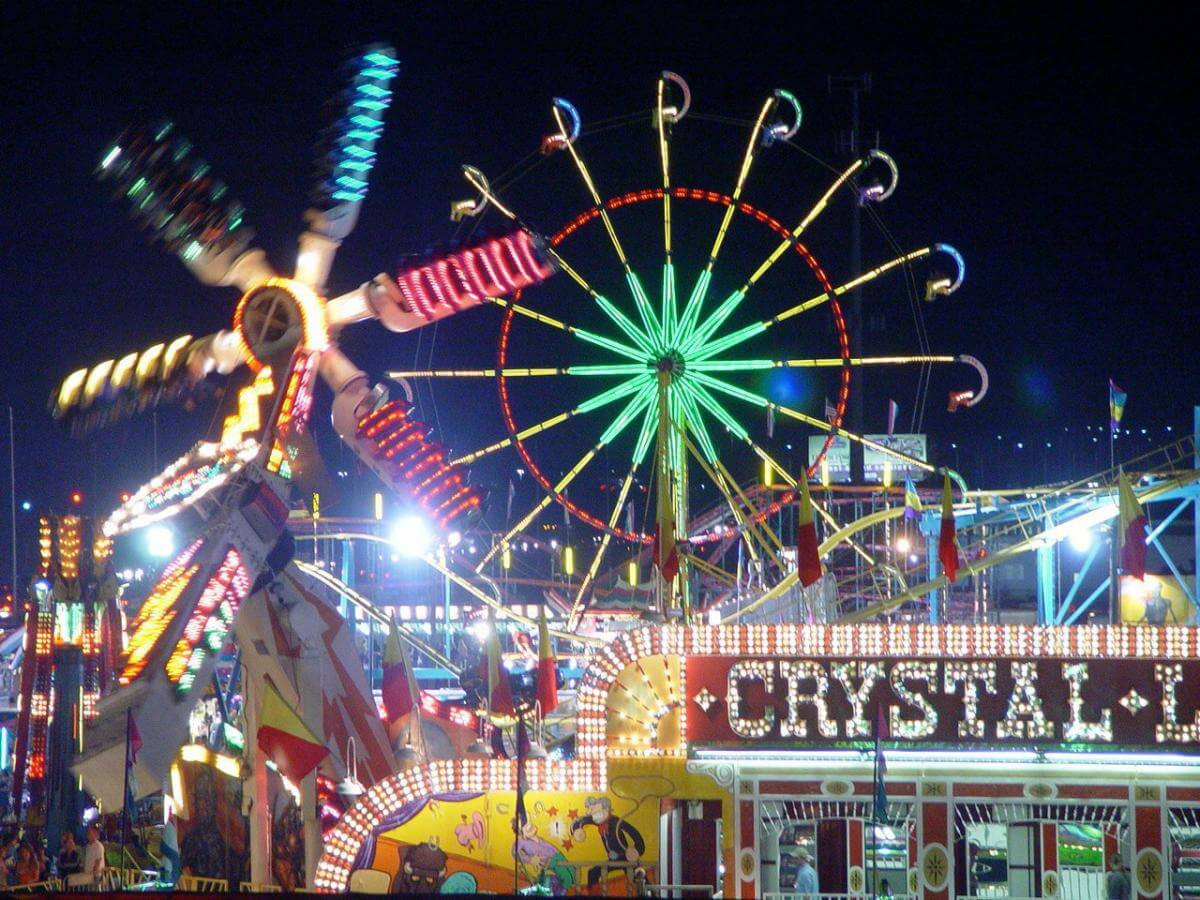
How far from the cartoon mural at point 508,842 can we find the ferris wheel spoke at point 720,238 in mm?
12301

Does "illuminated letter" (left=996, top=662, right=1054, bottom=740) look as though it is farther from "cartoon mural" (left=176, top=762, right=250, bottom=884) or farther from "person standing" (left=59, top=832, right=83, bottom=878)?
"person standing" (left=59, top=832, right=83, bottom=878)

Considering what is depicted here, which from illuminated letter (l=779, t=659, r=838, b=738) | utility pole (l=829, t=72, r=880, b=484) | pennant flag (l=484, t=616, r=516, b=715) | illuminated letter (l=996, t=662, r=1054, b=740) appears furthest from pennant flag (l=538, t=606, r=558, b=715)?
utility pole (l=829, t=72, r=880, b=484)

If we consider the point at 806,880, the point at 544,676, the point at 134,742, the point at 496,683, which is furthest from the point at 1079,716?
the point at 134,742

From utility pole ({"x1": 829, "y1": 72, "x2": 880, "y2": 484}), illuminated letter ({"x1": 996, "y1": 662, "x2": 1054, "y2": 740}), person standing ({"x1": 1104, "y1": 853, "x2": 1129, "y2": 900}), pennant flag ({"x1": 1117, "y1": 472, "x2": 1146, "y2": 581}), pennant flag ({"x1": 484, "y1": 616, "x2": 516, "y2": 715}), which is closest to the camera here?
person standing ({"x1": 1104, "y1": 853, "x2": 1129, "y2": 900})

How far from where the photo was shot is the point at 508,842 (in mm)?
14891

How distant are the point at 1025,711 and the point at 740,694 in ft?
8.93

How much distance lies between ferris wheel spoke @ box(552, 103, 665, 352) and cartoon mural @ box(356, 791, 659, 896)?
1206cm

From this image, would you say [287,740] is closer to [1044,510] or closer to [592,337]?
[592,337]

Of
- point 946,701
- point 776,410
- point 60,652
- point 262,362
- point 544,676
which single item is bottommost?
point 946,701

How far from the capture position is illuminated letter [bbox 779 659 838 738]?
1466 cm

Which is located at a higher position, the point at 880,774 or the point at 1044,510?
the point at 1044,510

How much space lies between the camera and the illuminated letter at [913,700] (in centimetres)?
1456

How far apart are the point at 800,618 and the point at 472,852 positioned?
30.5 ft

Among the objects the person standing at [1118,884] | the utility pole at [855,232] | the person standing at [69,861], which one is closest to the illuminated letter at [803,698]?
the person standing at [1118,884]
